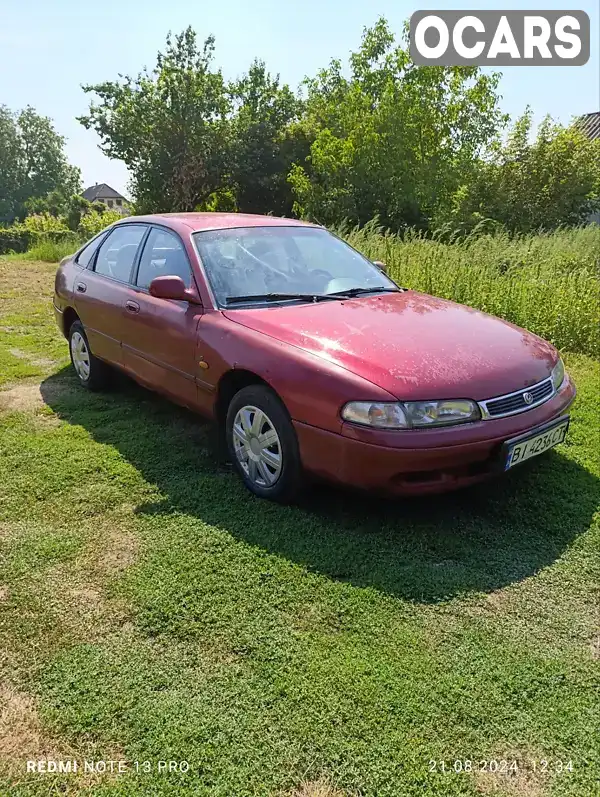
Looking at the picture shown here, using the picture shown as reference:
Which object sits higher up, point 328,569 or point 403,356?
point 403,356

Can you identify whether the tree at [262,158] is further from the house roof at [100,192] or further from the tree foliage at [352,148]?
the house roof at [100,192]

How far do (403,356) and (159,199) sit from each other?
24.4 m

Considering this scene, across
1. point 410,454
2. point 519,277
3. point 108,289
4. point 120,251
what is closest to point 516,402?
point 410,454

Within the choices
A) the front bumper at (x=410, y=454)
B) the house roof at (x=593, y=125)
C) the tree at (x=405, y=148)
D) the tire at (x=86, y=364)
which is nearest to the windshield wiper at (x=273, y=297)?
the front bumper at (x=410, y=454)

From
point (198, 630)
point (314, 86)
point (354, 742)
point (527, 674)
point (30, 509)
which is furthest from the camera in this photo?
point (314, 86)

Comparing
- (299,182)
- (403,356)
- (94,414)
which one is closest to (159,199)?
(299,182)

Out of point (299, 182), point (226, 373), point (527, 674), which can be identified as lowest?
point (527, 674)

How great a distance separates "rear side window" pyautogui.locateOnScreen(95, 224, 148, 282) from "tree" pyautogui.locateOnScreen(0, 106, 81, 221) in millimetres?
79791

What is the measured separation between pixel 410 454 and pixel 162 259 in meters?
2.40

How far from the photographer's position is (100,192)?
96188 millimetres

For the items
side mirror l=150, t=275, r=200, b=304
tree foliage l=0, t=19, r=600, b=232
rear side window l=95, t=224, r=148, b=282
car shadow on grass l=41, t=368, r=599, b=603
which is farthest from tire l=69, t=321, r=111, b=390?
tree foliage l=0, t=19, r=600, b=232

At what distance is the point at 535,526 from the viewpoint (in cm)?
307

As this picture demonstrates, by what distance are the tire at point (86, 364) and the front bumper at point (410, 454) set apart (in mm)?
2739

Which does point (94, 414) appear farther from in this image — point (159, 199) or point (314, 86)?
point (314, 86)
